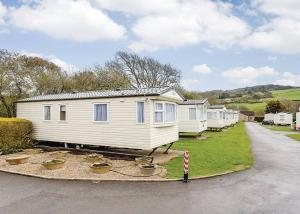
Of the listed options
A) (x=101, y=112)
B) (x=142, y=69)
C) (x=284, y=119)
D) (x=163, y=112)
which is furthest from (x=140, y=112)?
(x=284, y=119)

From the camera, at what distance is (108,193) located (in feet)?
27.3

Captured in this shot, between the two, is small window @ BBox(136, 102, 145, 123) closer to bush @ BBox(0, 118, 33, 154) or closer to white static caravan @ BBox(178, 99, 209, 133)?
bush @ BBox(0, 118, 33, 154)

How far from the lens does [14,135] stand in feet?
53.3

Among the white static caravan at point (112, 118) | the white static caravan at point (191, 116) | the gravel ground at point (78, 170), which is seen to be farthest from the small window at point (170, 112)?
the white static caravan at point (191, 116)

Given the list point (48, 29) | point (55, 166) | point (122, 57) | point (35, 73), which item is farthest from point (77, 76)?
point (55, 166)

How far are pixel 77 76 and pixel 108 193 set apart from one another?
84.6 feet

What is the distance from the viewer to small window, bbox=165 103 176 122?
1506 cm

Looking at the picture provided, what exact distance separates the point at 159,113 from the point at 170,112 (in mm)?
1585

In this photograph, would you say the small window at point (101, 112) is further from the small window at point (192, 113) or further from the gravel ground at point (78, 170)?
the small window at point (192, 113)

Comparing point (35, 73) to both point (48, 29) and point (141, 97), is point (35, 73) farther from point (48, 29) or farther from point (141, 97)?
Answer: point (141, 97)

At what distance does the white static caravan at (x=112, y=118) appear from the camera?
44.0 feet

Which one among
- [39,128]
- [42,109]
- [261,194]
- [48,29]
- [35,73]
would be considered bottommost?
[261,194]

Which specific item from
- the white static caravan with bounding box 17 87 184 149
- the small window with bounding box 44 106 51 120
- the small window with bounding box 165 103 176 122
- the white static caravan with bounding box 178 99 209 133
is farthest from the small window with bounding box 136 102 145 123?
the white static caravan with bounding box 178 99 209 133

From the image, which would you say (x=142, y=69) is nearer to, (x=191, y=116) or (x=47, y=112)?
(x=191, y=116)
